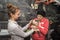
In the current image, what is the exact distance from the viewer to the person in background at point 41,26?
2564 millimetres

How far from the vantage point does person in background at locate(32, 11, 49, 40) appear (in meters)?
2.56

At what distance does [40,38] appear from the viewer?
258 centimetres

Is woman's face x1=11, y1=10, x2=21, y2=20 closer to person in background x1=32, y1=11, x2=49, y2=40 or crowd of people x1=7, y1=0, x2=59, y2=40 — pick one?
crowd of people x1=7, y1=0, x2=59, y2=40

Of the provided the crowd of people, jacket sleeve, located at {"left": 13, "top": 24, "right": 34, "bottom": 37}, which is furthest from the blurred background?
jacket sleeve, located at {"left": 13, "top": 24, "right": 34, "bottom": 37}

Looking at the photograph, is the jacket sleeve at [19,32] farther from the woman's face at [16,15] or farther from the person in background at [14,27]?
the woman's face at [16,15]

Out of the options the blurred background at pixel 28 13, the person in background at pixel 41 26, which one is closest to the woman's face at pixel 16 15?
the blurred background at pixel 28 13

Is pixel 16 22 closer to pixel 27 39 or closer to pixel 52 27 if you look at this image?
pixel 27 39

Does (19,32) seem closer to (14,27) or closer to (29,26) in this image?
(14,27)

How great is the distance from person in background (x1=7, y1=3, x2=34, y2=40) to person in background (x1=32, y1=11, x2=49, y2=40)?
0.31 feet

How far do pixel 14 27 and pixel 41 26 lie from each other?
14.2 inches

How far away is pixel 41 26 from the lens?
2574mm

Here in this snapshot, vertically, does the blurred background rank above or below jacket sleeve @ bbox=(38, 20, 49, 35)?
above

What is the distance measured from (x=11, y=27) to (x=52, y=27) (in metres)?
0.60

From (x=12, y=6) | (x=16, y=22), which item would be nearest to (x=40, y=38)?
(x=16, y=22)
